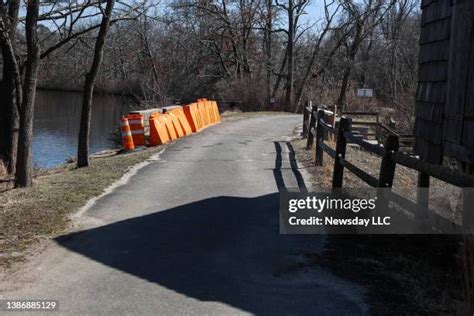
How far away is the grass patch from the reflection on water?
9968mm

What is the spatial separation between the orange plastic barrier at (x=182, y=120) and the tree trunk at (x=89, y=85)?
22.0ft

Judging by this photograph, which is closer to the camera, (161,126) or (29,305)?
(29,305)

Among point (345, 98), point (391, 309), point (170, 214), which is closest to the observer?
point (391, 309)

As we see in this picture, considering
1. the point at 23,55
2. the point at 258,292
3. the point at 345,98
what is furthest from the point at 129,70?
the point at 258,292

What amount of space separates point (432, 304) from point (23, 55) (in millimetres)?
14068

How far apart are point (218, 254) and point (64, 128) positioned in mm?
31365

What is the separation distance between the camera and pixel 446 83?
760cm

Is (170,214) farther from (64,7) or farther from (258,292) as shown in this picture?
(64,7)

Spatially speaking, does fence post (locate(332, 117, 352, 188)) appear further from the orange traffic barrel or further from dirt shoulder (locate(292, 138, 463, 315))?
the orange traffic barrel

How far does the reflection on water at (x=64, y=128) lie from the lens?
24.3 meters

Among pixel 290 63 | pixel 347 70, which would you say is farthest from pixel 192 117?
pixel 347 70

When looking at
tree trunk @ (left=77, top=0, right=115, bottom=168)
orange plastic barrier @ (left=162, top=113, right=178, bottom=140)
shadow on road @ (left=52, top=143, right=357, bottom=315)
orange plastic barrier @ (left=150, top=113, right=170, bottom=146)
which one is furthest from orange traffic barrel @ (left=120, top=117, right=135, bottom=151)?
shadow on road @ (left=52, top=143, right=357, bottom=315)

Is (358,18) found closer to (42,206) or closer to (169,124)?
(169,124)

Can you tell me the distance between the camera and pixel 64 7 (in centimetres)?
1382
